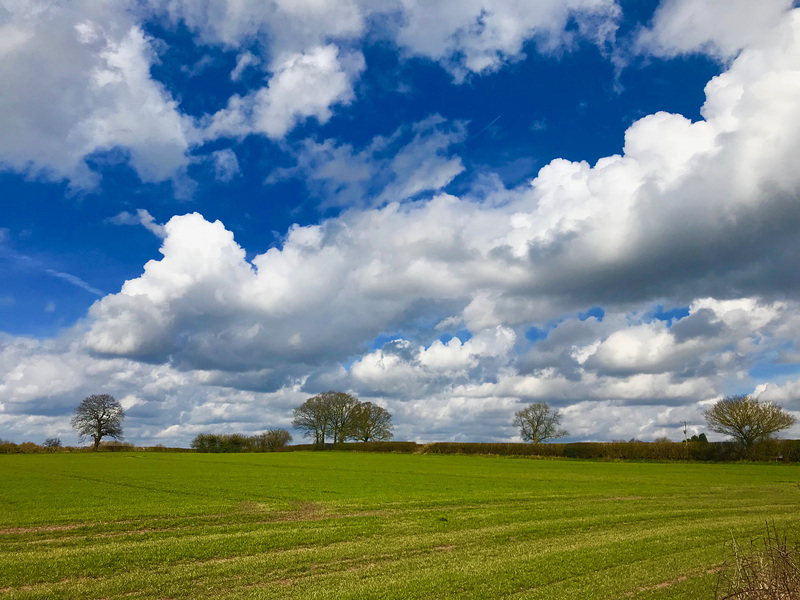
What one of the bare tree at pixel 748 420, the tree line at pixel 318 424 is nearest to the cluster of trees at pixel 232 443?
the tree line at pixel 318 424

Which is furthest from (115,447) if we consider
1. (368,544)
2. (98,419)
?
(368,544)

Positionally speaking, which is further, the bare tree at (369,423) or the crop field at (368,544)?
the bare tree at (369,423)

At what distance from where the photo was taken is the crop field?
11414mm

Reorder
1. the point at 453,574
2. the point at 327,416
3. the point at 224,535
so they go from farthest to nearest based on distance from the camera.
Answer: the point at 327,416 < the point at 224,535 < the point at 453,574

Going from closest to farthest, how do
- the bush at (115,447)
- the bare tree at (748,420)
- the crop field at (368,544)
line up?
the crop field at (368,544), the bare tree at (748,420), the bush at (115,447)

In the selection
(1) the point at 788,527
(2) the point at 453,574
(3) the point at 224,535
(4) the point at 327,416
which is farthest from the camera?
(4) the point at 327,416

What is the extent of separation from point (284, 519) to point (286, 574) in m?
8.89

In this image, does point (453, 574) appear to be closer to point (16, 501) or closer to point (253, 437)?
point (16, 501)

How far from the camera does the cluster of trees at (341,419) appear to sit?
427ft

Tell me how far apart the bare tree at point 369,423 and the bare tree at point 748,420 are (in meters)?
71.8

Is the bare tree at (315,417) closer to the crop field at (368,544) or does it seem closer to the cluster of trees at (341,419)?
the cluster of trees at (341,419)

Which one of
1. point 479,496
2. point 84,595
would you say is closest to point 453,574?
point 84,595

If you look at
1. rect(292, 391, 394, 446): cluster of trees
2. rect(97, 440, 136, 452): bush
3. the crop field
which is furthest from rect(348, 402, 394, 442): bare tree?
the crop field

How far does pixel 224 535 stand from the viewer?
17109mm
